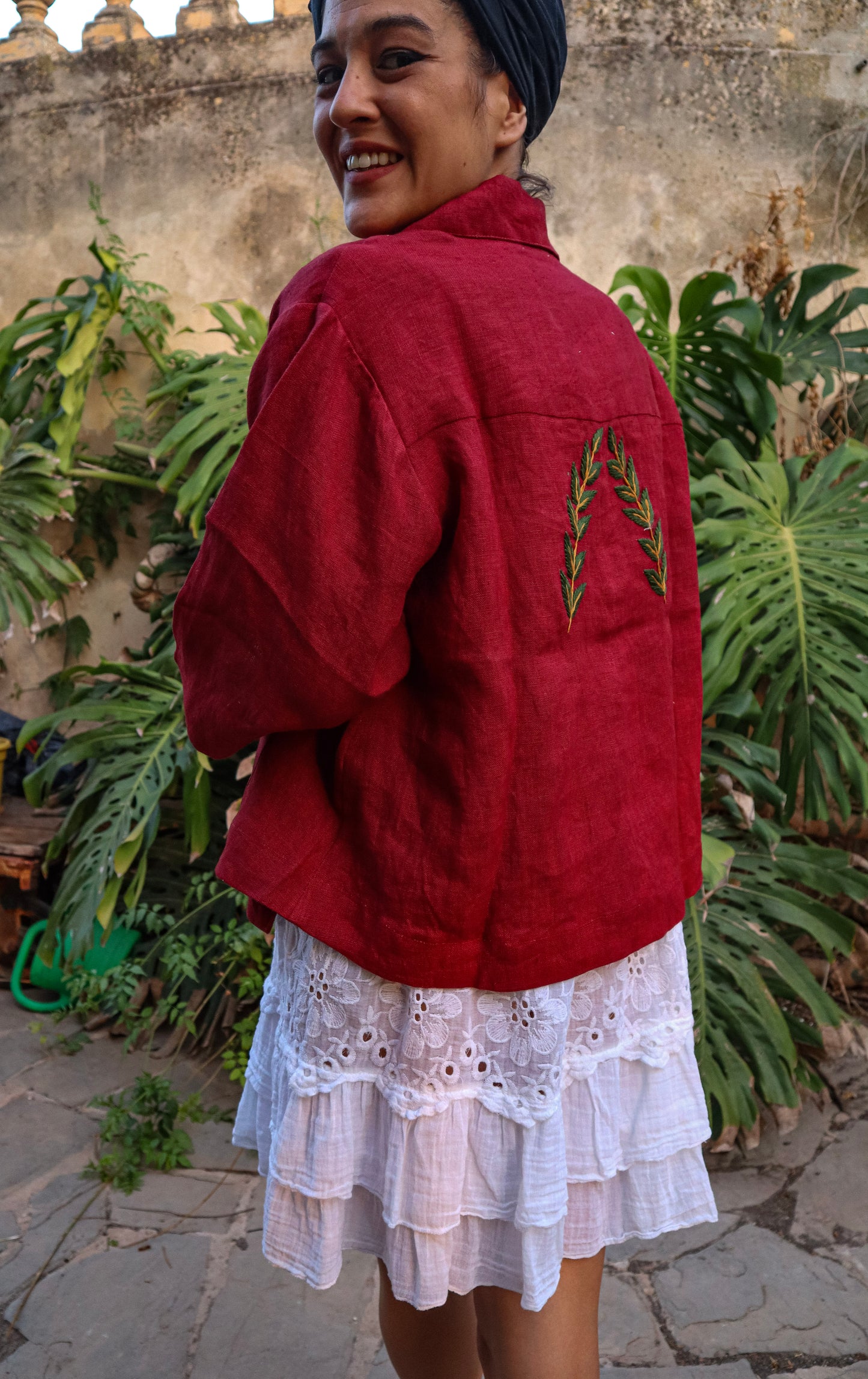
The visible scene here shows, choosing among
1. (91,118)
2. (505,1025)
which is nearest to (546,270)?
(505,1025)

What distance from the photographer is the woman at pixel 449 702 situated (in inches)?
32.4

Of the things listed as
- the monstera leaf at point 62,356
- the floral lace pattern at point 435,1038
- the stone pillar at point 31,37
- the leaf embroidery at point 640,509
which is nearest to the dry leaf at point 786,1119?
the floral lace pattern at point 435,1038

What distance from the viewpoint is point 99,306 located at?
3494 mm

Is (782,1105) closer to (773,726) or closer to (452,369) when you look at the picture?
(773,726)

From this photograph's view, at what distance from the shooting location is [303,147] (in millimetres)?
3639

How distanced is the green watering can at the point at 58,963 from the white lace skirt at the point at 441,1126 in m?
2.04

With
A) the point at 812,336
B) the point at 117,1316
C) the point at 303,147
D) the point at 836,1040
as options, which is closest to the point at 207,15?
the point at 303,147

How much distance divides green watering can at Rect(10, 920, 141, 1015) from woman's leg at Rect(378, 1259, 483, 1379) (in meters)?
1.85

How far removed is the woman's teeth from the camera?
916mm

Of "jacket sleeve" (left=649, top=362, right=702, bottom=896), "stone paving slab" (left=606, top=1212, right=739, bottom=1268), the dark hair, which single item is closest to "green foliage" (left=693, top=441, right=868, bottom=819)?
"stone paving slab" (left=606, top=1212, right=739, bottom=1268)

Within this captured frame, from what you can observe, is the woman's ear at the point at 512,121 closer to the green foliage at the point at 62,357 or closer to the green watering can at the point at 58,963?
the green watering can at the point at 58,963

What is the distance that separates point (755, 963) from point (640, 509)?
1680mm

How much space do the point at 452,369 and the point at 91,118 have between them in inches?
146

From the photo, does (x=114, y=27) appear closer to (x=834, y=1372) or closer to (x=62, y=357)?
(x=62, y=357)
